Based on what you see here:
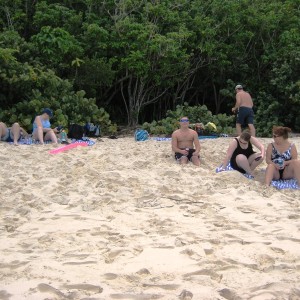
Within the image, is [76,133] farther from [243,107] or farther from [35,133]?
[243,107]

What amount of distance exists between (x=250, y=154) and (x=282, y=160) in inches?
25.0

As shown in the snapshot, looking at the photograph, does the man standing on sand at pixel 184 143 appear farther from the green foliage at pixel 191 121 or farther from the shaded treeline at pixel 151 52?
the shaded treeline at pixel 151 52

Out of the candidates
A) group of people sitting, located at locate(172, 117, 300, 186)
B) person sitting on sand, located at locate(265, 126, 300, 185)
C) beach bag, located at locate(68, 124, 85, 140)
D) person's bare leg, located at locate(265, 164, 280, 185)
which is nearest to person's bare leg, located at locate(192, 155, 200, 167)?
group of people sitting, located at locate(172, 117, 300, 186)

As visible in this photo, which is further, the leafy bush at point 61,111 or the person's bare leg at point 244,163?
the leafy bush at point 61,111

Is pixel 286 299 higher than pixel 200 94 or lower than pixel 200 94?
lower

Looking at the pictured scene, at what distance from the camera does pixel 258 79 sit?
17.5m

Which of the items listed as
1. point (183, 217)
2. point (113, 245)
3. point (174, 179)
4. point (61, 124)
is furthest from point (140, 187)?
point (61, 124)

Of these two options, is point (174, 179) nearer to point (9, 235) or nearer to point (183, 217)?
point (183, 217)

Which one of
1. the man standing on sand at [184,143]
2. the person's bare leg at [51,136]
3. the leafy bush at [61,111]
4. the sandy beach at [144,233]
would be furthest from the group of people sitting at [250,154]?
the leafy bush at [61,111]

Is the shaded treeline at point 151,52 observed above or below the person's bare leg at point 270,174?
above

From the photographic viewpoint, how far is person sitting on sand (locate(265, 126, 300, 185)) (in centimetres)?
589

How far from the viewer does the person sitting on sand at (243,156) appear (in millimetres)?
6398

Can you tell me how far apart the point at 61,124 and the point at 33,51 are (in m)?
2.87

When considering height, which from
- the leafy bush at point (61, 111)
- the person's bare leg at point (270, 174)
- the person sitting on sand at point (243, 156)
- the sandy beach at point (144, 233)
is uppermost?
the leafy bush at point (61, 111)
